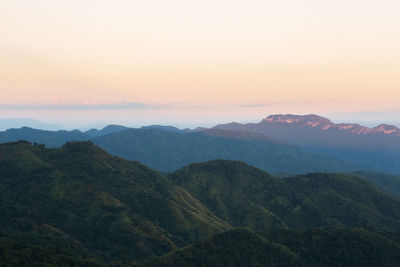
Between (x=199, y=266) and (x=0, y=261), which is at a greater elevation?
(x=0, y=261)

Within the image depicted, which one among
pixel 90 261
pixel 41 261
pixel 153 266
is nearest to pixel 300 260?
pixel 153 266

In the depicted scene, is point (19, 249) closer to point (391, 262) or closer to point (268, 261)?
point (268, 261)

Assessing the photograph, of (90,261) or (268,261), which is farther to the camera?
(268,261)

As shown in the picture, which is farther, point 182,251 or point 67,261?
point 182,251

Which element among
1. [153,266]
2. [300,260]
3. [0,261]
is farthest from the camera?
[300,260]

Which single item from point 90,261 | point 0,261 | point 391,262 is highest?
point 0,261

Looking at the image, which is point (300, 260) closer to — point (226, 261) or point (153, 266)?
point (226, 261)

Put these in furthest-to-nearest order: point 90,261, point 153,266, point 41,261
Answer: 1. point 153,266
2. point 90,261
3. point 41,261

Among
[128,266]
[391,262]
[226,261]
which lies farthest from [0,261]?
[391,262]

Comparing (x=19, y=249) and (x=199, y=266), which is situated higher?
(x=19, y=249)
